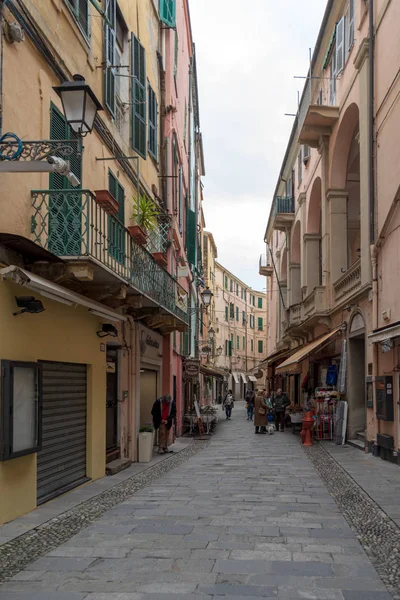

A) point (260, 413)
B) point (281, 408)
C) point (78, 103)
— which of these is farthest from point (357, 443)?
point (78, 103)

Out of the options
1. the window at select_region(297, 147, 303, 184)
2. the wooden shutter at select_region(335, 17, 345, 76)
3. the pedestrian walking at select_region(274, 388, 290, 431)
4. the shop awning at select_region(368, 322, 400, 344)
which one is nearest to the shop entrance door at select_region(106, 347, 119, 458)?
the shop awning at select_region(368, 322, 400, 344)

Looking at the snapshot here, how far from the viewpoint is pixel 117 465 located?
12930 mm

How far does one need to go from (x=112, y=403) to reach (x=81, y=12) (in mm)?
7601

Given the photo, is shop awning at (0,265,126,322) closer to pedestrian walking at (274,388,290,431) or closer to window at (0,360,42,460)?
window at (0,360,42,460)

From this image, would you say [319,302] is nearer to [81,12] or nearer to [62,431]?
[62,431]

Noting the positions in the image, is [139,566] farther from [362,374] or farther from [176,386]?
[176,386]

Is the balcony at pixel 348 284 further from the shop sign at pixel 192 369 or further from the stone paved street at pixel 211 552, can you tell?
the stone paved street at pixel 211 552

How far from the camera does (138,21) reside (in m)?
15.4

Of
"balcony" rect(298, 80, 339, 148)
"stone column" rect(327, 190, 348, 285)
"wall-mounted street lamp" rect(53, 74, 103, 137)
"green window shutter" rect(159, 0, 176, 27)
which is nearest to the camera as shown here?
"wall-mounted street lamp" rect(53, 74, 103, 137)

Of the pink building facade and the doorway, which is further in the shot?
the doorway

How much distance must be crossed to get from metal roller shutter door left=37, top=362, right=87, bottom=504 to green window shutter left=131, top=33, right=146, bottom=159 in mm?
5845

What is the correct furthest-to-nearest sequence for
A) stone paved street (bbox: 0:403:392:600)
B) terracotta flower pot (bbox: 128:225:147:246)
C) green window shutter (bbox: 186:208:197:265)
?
green window shutter (bbox: 186:208:197:265) → terracotta flower pot (bbox: 128:225:147:246) → stone paved street (bbox: 0:403:392:600)

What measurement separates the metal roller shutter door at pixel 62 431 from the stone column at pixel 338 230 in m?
11.7

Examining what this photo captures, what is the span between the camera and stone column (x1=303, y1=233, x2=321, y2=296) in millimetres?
26047
